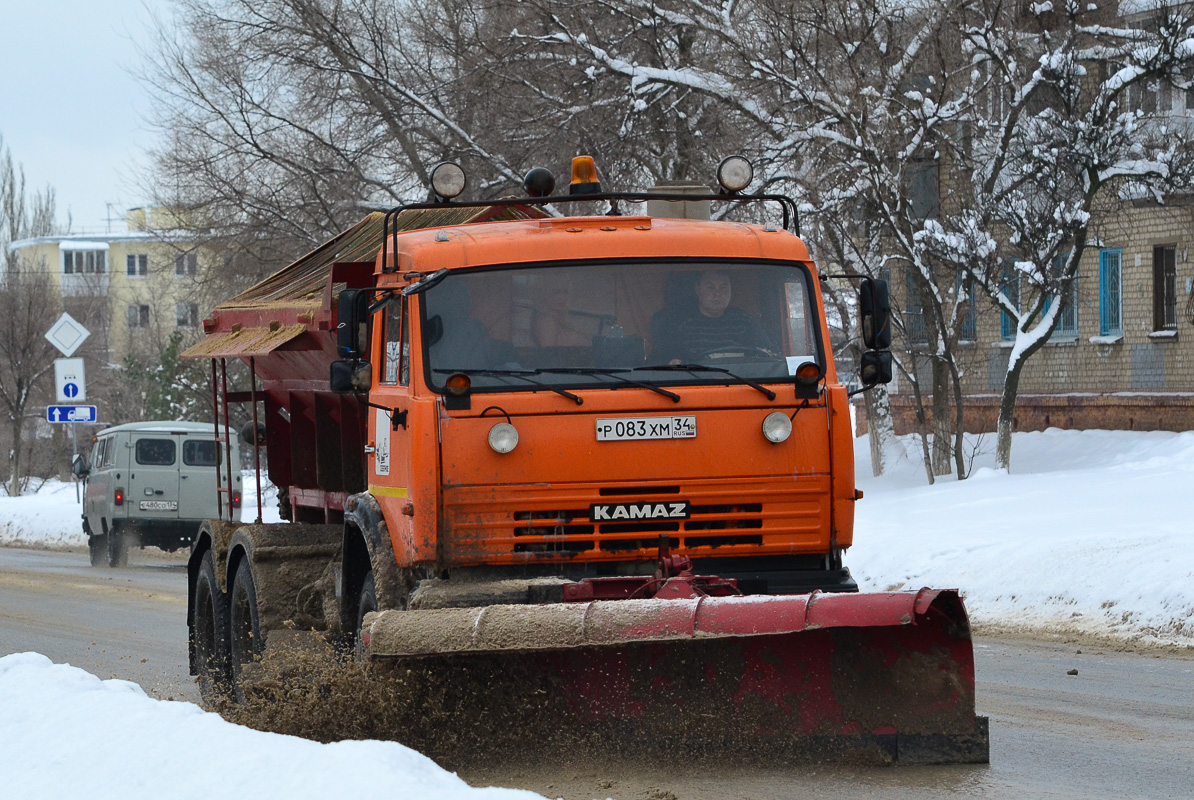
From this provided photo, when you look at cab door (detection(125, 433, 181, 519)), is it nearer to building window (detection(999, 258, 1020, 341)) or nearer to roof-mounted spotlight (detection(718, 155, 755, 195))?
building window (detection(999, 258, 1020, 341))

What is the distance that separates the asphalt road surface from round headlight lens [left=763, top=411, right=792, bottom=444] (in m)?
1.41

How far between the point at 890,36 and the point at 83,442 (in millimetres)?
39869

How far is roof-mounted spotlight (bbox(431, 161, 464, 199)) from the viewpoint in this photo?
7.62 metres

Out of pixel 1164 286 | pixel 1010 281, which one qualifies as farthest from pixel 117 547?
pixel 1164 286

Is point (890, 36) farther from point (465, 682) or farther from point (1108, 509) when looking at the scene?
point (465, 682)

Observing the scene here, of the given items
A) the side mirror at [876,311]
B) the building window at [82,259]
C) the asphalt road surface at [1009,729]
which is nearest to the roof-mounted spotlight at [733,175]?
the side mirror at [876,311]

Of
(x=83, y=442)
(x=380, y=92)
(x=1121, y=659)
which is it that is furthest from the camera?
(x=83, y=442)

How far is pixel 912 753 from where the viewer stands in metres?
6.13

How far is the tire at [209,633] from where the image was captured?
904cm

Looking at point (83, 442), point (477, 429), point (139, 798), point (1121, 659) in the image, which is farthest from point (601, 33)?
point (83, 442)

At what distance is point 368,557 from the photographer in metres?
7.20

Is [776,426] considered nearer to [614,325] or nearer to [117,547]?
[614,325]

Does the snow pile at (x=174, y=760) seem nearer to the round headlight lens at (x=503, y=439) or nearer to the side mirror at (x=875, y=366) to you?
the round headlight lens at (x=503, y=439)

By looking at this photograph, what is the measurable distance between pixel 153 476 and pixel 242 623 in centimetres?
1505
